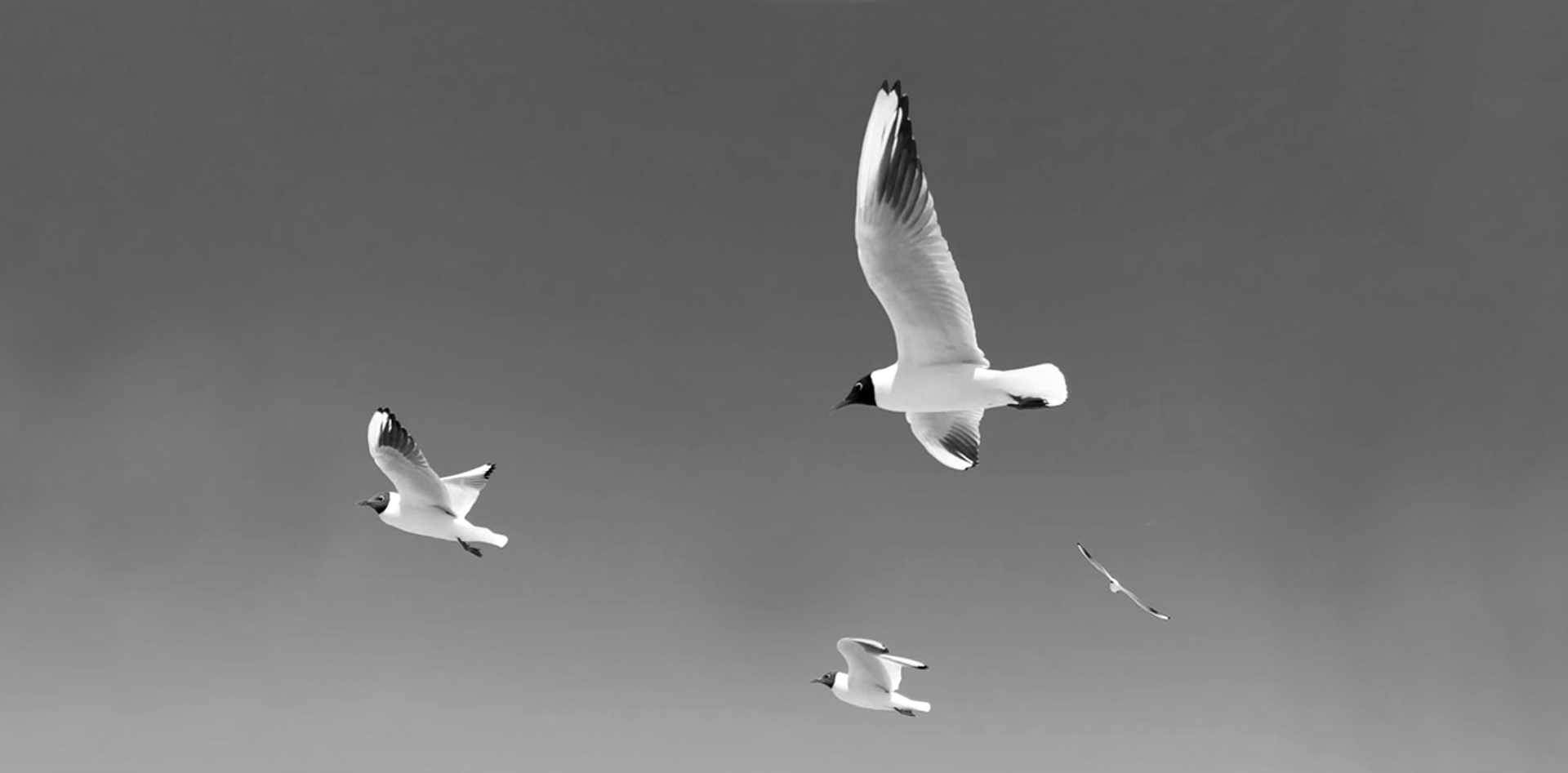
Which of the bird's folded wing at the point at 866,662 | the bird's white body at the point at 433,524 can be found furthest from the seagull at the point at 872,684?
the bird's white body at the point at 433,524

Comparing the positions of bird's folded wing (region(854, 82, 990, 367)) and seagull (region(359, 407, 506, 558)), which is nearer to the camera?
bird's folded wing (region(854, 82, 990, 367))

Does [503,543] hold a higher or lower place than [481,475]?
lower

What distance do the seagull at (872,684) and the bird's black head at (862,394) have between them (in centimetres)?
541

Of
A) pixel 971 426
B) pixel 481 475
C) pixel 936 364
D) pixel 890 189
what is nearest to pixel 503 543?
pixel 481 475

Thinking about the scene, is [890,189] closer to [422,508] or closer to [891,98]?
[891,98]

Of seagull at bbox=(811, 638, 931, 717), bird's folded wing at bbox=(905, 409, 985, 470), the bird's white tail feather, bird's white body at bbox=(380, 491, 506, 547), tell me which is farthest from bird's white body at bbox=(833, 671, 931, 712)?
the bird's white tail feather

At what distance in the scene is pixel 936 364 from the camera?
564 centimetres

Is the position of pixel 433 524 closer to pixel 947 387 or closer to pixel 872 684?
pixel 872 684

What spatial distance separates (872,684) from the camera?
38.7 feet

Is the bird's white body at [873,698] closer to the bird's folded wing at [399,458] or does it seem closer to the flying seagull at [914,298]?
the bird's folded wing at [399,458]

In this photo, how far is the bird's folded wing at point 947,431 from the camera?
21.9ft

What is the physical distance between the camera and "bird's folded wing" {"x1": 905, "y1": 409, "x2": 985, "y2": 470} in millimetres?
6684

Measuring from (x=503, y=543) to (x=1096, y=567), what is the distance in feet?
15.8

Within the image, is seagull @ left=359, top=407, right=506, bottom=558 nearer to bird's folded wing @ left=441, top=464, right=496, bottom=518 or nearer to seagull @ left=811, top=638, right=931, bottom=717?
bird's folded wing @ left=441, top=464, right=496, bottom=518
